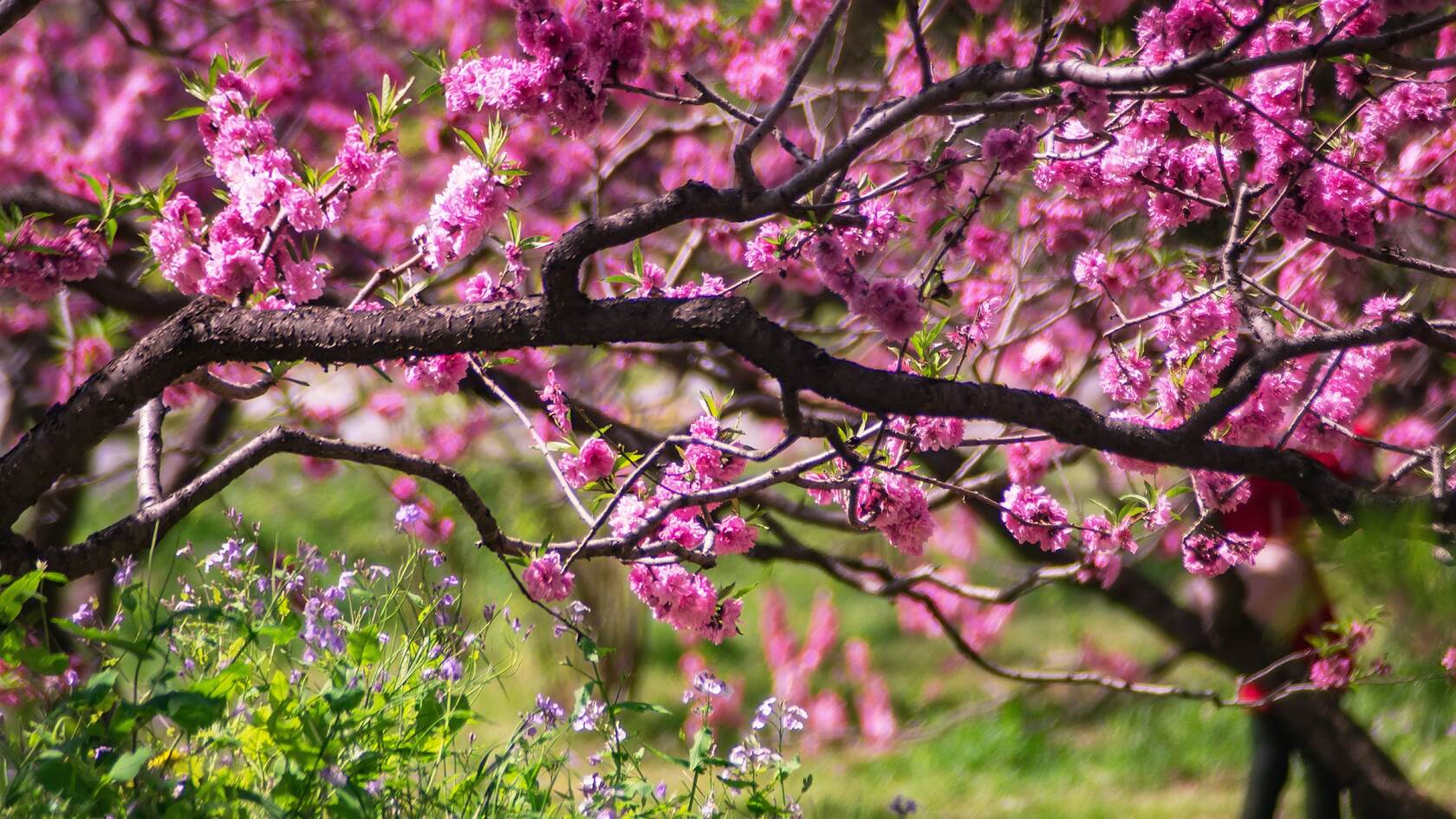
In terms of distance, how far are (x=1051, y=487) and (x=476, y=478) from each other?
377cm

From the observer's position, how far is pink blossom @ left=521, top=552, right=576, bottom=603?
2.40m

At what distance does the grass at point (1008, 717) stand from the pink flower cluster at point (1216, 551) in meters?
0.87

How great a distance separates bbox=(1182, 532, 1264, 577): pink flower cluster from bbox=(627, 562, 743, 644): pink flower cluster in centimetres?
104

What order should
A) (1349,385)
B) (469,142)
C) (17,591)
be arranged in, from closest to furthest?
(17,591) → (469,142) → (1349,385)

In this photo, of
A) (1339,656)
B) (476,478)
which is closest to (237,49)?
(476,478)

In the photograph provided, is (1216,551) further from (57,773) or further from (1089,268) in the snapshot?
(57,773)

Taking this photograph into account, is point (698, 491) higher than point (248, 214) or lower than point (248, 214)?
Result: lower

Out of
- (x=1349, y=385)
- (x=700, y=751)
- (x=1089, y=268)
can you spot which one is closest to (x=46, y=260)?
(x=700, y=751)

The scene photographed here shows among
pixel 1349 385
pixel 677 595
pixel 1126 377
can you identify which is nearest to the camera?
pixel 677 595

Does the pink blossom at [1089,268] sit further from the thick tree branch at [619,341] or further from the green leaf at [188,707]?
the green leaf at [188,707]

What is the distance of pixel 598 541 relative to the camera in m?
2.22

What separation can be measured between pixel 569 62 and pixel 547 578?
0.95m

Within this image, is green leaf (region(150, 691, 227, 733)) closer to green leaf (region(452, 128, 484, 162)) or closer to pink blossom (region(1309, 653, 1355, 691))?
green leaf (region(452, 128, 484, 162))

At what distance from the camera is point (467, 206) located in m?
2.47
